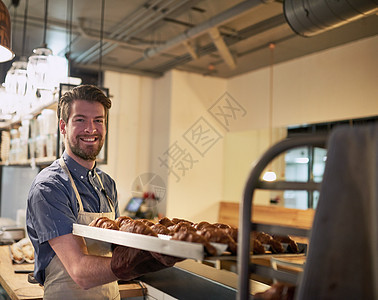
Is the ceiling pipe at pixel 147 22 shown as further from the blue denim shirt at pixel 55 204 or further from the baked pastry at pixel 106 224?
the baked pastry at pixel 106 224

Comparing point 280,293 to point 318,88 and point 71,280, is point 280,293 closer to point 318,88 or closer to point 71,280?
point 71,280

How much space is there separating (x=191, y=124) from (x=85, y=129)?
15.3 ft

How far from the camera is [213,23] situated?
13.5ft

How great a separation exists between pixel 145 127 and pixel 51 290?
5.08m

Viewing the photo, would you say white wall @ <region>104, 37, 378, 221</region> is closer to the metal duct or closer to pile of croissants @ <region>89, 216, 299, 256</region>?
the metal duct

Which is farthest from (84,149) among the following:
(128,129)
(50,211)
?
(128,129)

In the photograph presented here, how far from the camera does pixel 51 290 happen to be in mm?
1739

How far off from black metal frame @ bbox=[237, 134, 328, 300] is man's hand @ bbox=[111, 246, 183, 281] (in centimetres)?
34

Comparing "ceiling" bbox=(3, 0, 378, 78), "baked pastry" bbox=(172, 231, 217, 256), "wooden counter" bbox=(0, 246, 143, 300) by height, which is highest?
"ceiling" bbox=(3, 0, 378, 78)

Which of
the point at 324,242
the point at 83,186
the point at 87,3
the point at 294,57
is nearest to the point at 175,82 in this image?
the point at 294,57

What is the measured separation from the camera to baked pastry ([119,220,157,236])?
4.21 feet

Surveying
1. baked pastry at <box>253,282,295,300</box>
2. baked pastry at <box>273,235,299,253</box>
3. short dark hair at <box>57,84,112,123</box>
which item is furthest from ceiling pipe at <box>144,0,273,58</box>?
baked pastry at <box>253,282,295,300</box>

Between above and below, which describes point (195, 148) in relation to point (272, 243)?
above

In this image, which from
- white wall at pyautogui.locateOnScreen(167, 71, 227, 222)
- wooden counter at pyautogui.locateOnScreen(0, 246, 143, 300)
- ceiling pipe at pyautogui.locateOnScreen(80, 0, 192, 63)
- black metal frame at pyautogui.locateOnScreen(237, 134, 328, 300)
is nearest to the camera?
black metal frame at pyautogui.locateOnScreen(237, 134, 328, 300)
